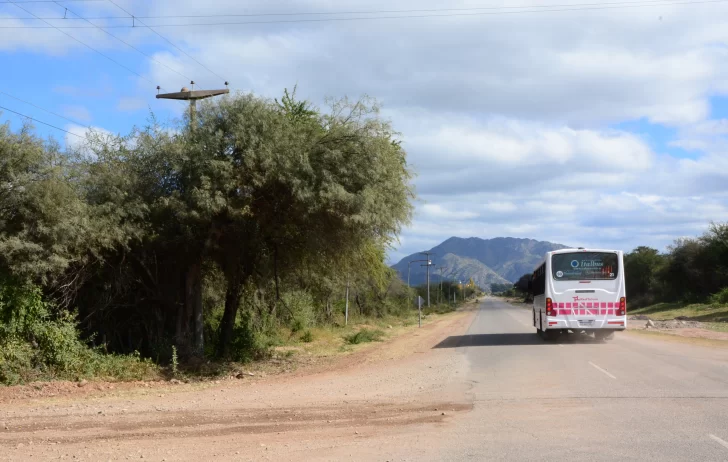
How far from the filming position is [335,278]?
69.2 ft

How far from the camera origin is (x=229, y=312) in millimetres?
20297

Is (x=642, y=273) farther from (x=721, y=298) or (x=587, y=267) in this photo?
(x=587, y=267)

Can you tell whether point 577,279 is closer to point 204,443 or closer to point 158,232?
point 158,232

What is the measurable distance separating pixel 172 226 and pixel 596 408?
10875 millimetres

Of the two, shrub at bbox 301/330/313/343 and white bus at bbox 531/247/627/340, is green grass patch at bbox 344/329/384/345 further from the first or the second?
white bus at bbox 531/247/627/340

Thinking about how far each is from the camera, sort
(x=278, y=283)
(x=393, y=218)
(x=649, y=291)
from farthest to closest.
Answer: (x=649, y=291) < (x=278, y=283) < (x=393, y=218)

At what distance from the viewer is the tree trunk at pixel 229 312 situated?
19.8m

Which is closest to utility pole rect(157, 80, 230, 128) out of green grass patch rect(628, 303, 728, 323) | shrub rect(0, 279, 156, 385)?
shrub rect(0, 279, 156, 385)

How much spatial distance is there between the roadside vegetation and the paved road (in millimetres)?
5377

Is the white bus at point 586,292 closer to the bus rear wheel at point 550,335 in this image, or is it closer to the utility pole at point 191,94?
the bus rear wheel at point 550,335

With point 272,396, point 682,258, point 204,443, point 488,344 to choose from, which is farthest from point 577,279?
point 682,258

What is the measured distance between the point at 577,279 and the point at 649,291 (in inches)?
2339

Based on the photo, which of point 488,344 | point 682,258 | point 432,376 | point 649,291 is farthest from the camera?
point 649,291

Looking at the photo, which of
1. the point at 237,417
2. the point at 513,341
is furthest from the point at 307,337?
the point at 237,417
